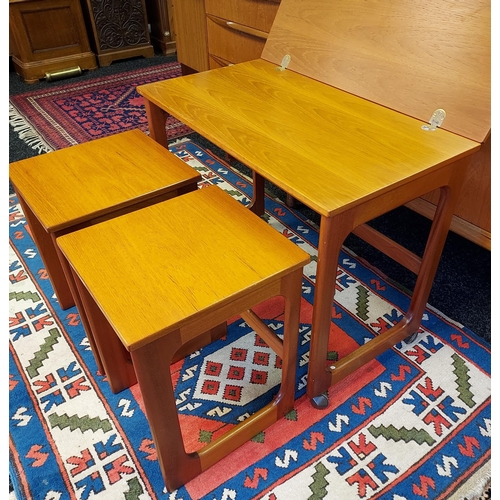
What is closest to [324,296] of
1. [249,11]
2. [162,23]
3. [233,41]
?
[249,11]

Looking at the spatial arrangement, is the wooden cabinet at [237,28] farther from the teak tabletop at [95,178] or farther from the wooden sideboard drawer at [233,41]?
the teak tabletop at [95,178]

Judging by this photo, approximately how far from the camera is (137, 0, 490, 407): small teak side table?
3.19 feet

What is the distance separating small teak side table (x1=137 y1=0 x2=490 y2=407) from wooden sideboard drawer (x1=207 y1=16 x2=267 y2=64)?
418 mm

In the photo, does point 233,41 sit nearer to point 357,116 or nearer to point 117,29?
point 357,116

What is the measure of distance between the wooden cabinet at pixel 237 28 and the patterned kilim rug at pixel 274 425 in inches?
45.0

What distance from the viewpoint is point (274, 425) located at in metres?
1.19

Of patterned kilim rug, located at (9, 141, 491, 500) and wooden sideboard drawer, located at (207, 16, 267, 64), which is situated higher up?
wooden sideboard drawer, located at (207, 16, 267, 64)

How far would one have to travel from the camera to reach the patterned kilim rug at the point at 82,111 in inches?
104

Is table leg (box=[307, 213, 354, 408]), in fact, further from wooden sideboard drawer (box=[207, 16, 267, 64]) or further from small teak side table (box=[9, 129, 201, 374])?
wooden sideboard drawer (box=[207, 16, 267, 64])

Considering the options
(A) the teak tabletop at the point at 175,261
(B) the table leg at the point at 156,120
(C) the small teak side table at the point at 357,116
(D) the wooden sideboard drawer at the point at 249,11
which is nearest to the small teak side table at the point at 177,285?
(A) the teak tabletop at the point at 175,261

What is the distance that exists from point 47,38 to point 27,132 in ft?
3.74

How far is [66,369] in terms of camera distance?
1351mm

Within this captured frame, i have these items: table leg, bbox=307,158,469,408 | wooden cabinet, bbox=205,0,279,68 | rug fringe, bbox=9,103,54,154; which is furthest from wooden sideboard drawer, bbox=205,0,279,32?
rug fringe, bbox=9,103,54,154

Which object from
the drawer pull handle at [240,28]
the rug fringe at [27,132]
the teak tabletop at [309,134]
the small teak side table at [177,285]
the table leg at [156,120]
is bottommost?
the rug fringe at [27,132]
